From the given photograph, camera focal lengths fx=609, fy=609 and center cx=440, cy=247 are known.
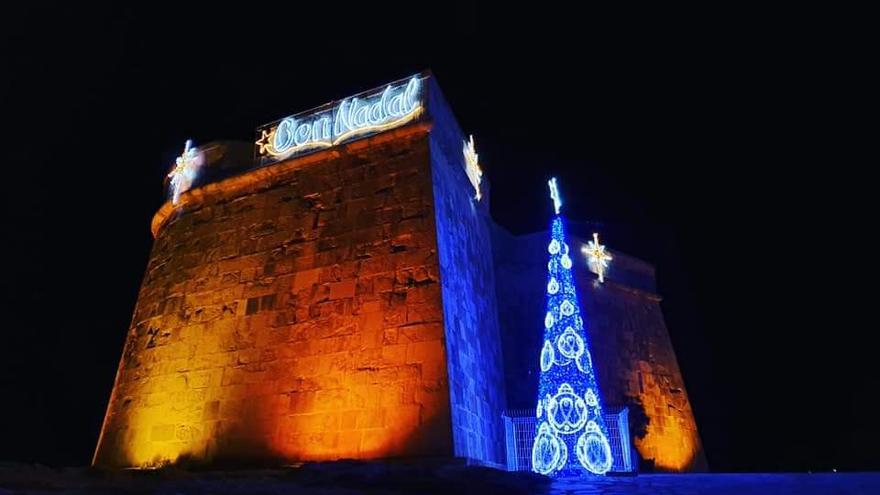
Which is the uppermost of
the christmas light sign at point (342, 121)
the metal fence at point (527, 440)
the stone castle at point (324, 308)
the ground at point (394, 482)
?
the christmas light sign at point (342, 121)

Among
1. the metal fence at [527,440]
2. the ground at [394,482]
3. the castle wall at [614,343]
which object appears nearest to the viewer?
the ground at [394,482]

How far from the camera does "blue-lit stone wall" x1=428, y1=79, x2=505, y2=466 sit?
22.7 ft

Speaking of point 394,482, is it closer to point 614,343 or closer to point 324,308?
point 324,308

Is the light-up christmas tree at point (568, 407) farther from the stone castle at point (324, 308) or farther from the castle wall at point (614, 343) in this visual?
the castle wall at point (614, 343)

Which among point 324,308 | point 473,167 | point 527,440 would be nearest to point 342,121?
point 473,167

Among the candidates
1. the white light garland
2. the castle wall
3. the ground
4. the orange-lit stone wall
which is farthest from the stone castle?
the ground

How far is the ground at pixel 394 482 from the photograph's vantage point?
12.7ft

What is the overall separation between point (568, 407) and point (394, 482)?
3.21 meters

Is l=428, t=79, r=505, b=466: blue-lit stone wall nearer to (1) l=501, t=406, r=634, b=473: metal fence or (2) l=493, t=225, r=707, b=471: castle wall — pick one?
(1) l=501, t=406, r=634, b=473: metal fence

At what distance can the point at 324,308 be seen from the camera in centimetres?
737

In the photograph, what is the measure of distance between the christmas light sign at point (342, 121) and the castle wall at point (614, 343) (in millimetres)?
4252

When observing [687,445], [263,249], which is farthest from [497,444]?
[687,445]

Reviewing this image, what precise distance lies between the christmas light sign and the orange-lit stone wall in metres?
0.21

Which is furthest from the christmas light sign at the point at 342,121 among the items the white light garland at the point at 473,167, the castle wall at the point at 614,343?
the castle wall at the point at 614,343
